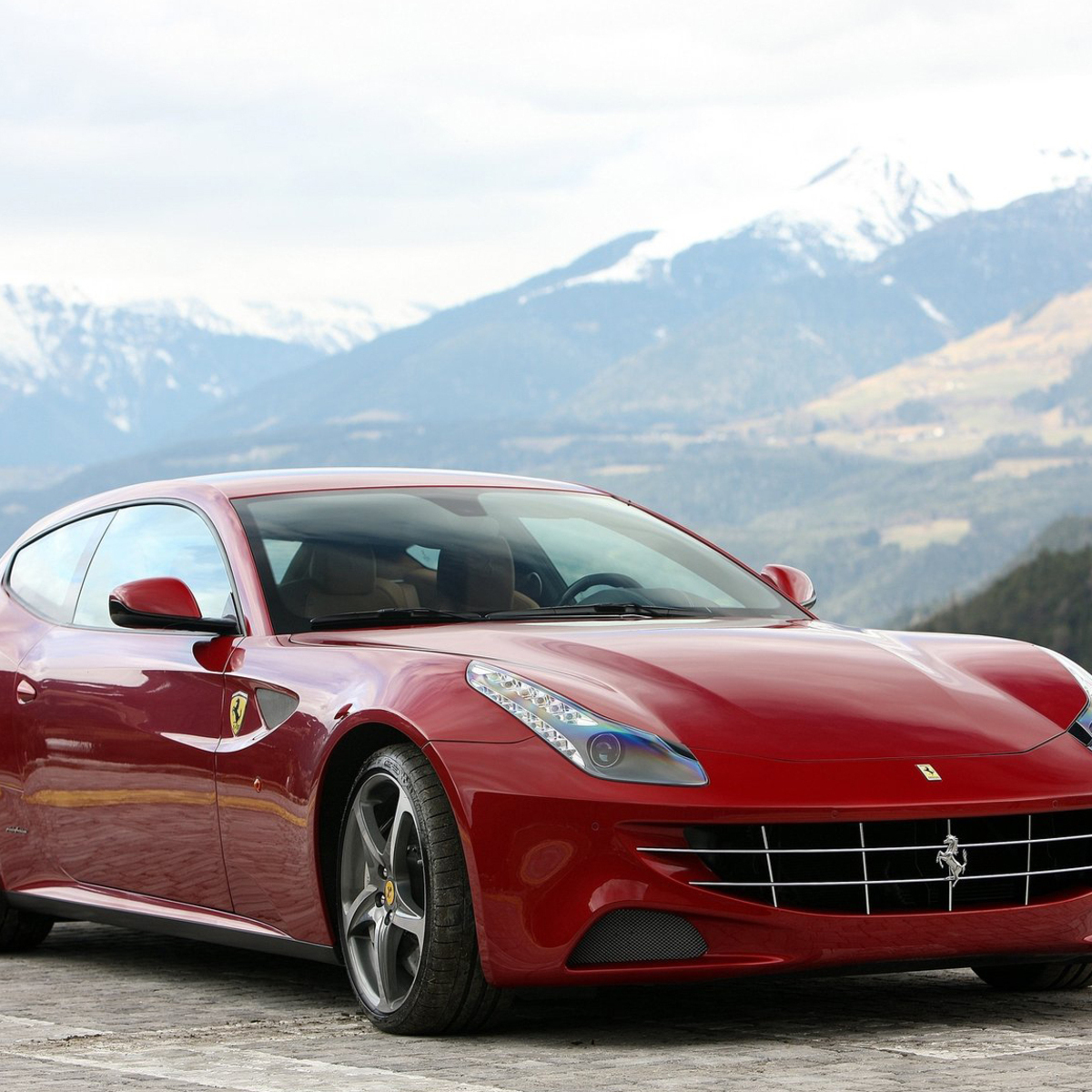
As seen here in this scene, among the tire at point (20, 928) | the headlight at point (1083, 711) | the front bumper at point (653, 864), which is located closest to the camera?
the front bumper at point (653, 864)

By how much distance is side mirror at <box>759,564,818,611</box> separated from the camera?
5.88 metres

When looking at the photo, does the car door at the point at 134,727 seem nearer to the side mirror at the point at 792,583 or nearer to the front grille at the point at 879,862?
the front grille at the point at 879,862

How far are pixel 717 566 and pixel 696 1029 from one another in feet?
5.90

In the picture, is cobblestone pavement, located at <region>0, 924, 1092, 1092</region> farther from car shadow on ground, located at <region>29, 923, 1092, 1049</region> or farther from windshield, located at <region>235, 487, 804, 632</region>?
windshield, located at <region>235, 487, 804, 632</region>

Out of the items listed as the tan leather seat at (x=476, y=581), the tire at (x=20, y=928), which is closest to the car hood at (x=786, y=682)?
the tan leather seat at (x=476, y=581)

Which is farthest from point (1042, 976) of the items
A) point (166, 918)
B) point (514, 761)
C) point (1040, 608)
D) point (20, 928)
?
point (1040, 608)

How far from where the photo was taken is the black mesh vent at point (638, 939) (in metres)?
4.15

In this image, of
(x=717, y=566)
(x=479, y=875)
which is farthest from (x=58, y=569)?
(x=479, y=875)

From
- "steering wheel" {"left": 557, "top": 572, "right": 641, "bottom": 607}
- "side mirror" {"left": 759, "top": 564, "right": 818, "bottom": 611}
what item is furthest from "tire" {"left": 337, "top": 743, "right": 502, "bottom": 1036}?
"side mirror" {"left": 759, "top": 564, "right": 818, "bottom": 611}

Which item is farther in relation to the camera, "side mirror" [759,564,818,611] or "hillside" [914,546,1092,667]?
"hillside" [914,546,1092,667]

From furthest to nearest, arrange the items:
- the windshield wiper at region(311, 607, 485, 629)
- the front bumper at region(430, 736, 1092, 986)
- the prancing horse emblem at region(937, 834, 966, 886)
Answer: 1. the windshield wiper at region(311, 607, 485, 629)
2. the prancing horse emblem at region(937, 834, 966, 886)
3. the front bumper at region(430, 736, 1092, 986)

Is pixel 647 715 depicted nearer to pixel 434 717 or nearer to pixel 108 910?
pixel 434 717

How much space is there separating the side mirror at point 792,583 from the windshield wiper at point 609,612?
45 cm

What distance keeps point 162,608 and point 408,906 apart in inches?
48.6
